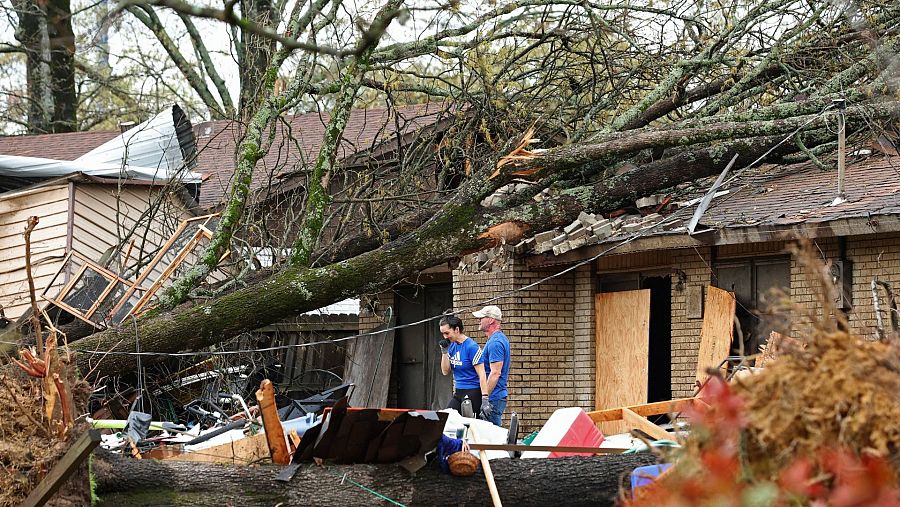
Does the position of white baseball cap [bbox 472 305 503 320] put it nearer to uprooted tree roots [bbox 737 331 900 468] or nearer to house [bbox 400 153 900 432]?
house [bbox 400 153 900 432]

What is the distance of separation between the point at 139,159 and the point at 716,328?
29.2ft

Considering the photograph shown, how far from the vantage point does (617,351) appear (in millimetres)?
12227

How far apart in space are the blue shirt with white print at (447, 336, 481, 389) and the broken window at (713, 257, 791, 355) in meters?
2.54

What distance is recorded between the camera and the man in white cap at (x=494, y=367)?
10219 mm

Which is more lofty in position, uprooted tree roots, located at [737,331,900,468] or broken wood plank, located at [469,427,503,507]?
uprooted tree roots, located at [737,331,900,468]

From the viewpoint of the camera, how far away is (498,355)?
1028 cm

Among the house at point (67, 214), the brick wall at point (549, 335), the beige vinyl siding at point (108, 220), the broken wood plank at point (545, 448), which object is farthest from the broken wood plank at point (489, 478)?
the beige vinyl siding at point (108, 220)

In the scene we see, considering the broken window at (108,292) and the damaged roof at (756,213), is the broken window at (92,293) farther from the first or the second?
the damaged roof at (756,213)

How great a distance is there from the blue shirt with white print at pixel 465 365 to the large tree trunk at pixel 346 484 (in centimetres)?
362

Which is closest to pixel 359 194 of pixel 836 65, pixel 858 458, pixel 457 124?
pixel 457 124

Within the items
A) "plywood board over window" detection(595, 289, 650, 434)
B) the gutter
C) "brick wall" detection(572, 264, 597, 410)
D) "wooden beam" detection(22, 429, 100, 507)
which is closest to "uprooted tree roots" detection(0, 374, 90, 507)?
"wooden beam" detection(22, 429, 100, 507)

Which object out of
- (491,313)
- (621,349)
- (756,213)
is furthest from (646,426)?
(621,349)

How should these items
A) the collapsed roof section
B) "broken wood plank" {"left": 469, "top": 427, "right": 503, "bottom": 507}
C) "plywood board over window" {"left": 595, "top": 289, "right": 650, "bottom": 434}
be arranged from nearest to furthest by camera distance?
"broken wood plank" {"left": 469, "top": 427, "right": 503, "bottom": 507} → "plywood board over window" {"left": 595, "top": 289, "right": 650, "bottom": 434} → the collapsed roof section

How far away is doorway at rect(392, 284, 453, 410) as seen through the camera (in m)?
15.2
